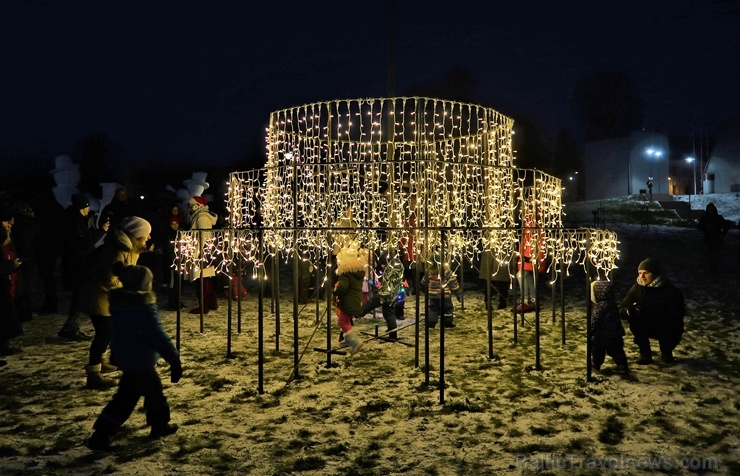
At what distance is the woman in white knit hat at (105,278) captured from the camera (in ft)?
16.5

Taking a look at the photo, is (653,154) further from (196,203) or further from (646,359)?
(196,203)

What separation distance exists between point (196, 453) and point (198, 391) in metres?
1.39

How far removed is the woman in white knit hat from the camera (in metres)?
5.02

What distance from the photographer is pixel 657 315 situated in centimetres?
590

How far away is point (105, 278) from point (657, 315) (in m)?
5.46

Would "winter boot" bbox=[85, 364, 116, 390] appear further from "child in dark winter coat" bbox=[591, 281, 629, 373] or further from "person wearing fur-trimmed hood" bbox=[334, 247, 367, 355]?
"child in dark winter coat" bbox=[591, 281, 629, 373]

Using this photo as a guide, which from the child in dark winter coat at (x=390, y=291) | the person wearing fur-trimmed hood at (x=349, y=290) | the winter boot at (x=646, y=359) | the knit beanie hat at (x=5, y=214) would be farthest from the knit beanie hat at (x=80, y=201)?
the winter boot at (x=646, y=359)


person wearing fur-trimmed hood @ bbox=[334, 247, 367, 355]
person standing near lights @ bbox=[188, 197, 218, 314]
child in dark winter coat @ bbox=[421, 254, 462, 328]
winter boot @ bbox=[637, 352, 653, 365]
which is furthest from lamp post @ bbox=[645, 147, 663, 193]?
person wearing fur-trimmed hood @ bbox=[334, 247, 367, 355]

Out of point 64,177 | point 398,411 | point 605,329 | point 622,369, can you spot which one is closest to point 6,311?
point 398,411

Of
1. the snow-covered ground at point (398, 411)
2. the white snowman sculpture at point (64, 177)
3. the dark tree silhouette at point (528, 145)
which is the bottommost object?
the snow-covered ground at point (398, 411)

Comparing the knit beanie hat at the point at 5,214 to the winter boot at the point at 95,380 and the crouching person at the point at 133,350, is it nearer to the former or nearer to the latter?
the winter boot at the point at 95,380

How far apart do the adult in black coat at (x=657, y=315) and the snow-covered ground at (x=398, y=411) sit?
0.23m

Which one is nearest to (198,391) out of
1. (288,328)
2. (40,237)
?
(288,328)

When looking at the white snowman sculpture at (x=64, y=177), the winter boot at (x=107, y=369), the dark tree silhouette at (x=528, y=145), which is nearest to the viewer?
the winter boot at (x=107, y=369)
